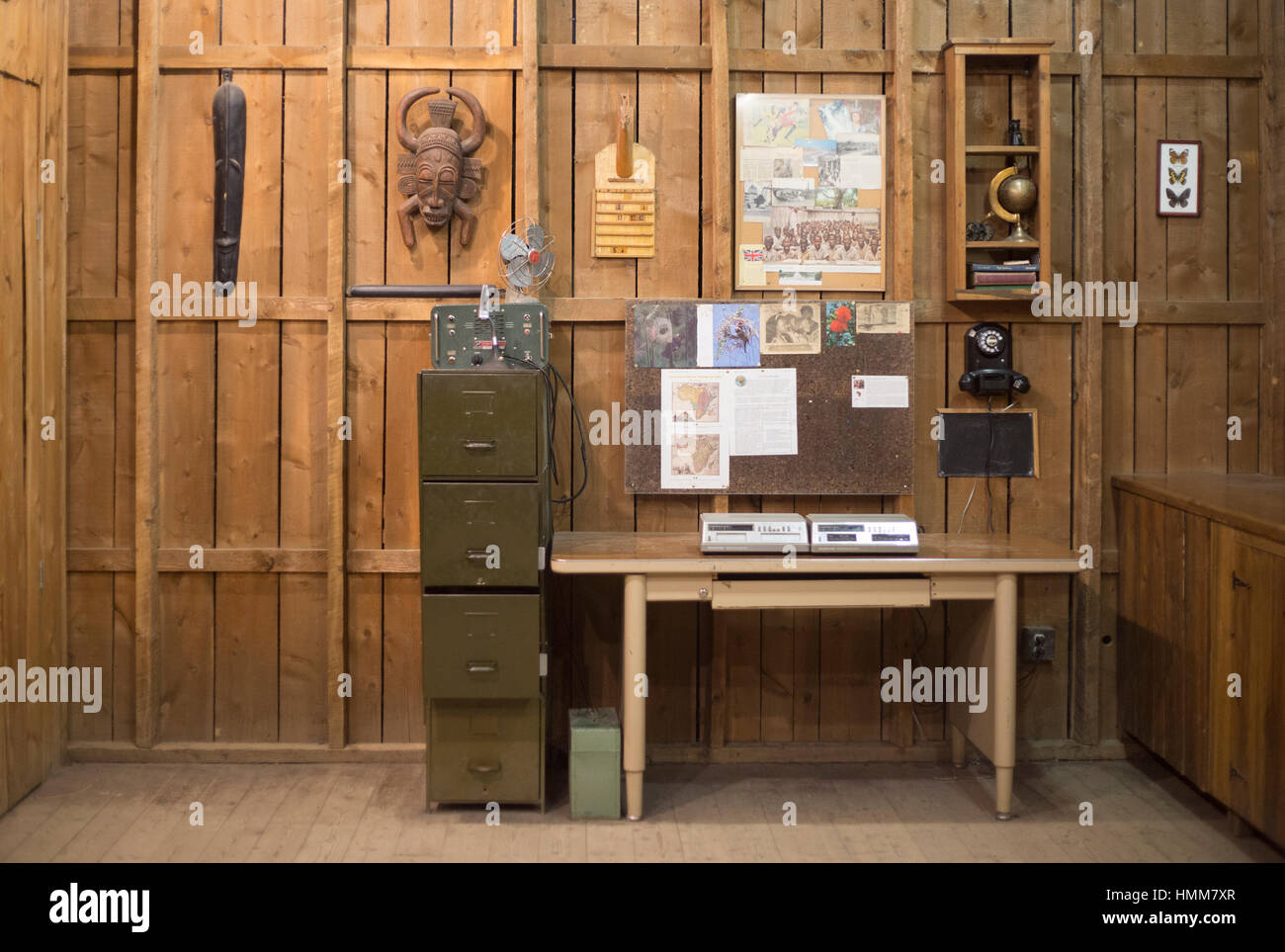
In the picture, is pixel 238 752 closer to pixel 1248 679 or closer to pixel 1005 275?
pixel 1005 275

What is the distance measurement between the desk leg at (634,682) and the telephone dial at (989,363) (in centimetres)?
141

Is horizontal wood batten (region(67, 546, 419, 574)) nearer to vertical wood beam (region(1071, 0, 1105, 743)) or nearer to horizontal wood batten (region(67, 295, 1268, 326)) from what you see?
horizontal wood batten (region(67, 295, 1268, 326))

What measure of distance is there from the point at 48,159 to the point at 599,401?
6.57 ft

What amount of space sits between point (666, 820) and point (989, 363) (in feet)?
6.23

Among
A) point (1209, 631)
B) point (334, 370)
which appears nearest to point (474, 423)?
point (334, 370)

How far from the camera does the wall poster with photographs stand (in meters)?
3.92

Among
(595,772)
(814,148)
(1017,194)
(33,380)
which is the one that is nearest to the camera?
(595,772)

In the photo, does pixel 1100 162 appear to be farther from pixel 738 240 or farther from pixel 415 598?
pixel 415 598

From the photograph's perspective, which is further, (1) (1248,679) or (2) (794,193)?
(2) (794,193)

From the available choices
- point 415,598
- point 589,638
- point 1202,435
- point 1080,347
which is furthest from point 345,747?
point 1202,435

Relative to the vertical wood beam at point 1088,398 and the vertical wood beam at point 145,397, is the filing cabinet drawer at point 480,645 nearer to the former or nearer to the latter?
the vertical wood beam at point 145,397

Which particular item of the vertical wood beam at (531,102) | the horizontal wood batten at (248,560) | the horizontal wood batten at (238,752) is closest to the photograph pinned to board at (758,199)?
the vertical wood beam at (531,102)

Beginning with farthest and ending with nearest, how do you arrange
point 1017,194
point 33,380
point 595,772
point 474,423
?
point 1017,194
point 33,380
point 595,772
point 474,423

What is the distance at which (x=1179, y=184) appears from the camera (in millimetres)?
3996
